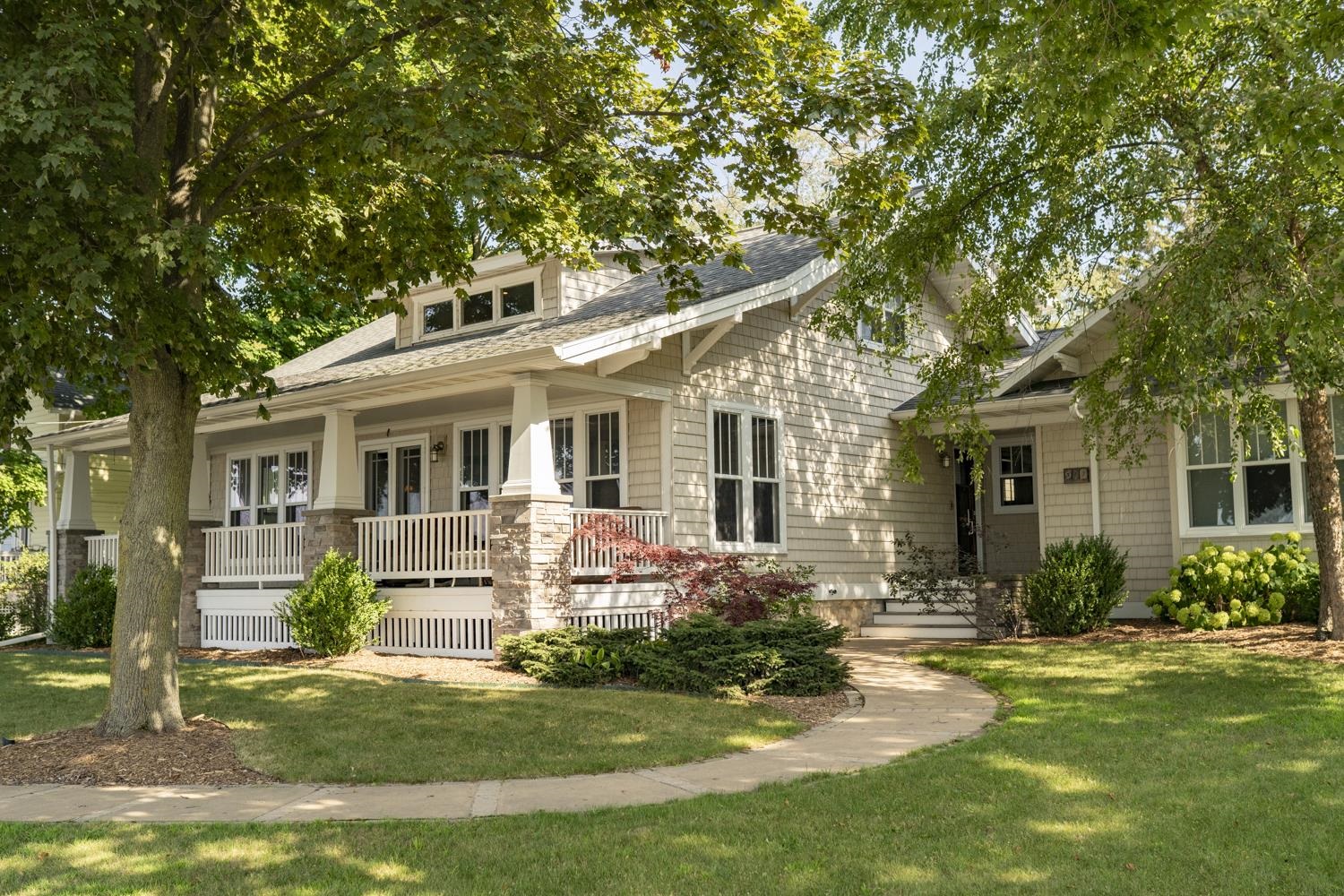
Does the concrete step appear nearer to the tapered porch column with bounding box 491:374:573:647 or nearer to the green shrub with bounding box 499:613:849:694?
the green shrub with bounding box 499:613:849:694

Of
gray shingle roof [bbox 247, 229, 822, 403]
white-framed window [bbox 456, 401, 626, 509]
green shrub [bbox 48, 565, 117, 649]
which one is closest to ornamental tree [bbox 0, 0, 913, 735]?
gray shingle roof [bbox 247, 229, 822, 403]

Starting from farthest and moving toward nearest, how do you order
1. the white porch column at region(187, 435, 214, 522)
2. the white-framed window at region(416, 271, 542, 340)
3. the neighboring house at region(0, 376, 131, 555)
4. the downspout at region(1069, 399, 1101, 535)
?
the neighboring house at region(0, 376, 131, 555) → the white porch column at region(187, 435, 214, 522) → the white-framed window at region(416, 271, 542, 340) → the downspout at region(1069, 399, 1101, 535)

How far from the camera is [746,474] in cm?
1526

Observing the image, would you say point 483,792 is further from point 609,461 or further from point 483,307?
point 483,307

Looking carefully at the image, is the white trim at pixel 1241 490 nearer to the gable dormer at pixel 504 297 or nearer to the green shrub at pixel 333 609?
the gable dormer at pixel 504 297

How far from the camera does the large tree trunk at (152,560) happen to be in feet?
27.8

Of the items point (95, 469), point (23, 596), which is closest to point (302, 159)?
point (23, 596)

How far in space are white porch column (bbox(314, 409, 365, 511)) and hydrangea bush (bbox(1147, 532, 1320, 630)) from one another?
32.8 ft

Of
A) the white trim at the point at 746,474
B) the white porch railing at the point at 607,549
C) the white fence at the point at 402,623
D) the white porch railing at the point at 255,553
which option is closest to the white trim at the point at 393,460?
the white porch railing at the point at 255,553

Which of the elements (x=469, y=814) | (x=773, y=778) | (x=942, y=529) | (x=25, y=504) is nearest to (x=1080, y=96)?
(x=773, y=778)

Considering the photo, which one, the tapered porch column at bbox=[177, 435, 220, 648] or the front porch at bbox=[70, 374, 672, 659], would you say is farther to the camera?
the tapered porch column at bbox=[177, 435, 220, 648]

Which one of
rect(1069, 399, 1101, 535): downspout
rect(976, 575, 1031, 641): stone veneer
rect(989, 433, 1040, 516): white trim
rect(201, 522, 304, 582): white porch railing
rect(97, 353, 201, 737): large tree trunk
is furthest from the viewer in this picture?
rect(989, 433, 1040, 516): white trim

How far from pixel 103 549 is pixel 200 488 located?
6.79ft

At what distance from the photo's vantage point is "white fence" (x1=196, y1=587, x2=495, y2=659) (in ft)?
43.9
